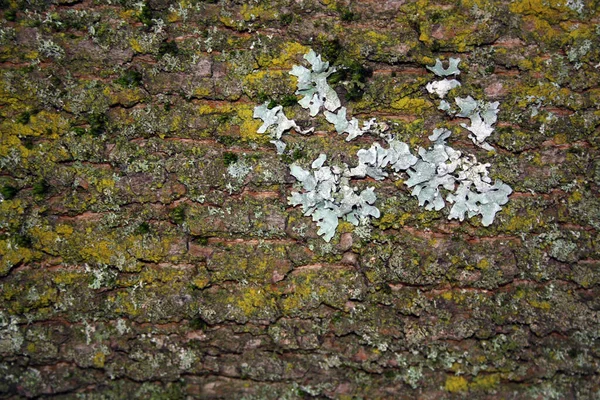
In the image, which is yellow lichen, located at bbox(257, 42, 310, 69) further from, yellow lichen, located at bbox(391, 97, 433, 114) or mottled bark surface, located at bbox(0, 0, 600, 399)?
yellow lichen, located at bbox(391, 97, 433, 114)

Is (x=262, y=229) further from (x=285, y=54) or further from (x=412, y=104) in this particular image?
(x=412, y=104)

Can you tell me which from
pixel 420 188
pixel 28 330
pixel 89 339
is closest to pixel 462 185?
pixel 420 188

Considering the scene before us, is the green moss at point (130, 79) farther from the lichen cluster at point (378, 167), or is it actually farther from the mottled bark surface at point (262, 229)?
the lichen cluster at point (378, 167)

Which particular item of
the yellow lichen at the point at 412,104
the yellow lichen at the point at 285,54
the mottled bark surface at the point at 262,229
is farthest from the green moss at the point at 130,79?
the yellow lichen at the point at 412,104

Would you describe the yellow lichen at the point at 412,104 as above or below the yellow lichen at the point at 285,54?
below

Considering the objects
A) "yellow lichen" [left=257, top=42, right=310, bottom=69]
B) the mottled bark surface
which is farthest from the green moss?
"yellow lichen" [left=257, top=42, right=310, bottom=69]

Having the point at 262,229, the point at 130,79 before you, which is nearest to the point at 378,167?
the point at 262,229

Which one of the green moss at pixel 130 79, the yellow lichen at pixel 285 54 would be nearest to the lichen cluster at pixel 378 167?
the yellow lichen at pixel 285 54

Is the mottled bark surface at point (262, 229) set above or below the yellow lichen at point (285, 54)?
below
